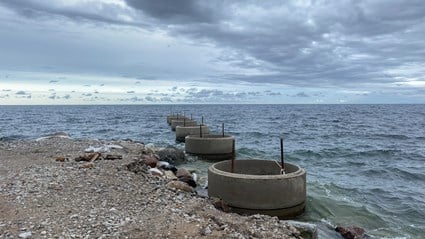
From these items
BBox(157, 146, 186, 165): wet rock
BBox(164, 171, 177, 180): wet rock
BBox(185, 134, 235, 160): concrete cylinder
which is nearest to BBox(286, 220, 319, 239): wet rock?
BBox(164, 171, 177, 180): wet rock

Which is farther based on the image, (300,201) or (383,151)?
(383,151)

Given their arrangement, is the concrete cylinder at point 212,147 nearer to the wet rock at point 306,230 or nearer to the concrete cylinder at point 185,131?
the concrete cylinder at point 185,131

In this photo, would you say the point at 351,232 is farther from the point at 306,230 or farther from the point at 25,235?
the point at 25,235

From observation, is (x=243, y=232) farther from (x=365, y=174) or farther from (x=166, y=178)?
(x=365, y=174)

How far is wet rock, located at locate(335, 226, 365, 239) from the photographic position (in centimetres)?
909

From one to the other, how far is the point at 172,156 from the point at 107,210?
1125cm

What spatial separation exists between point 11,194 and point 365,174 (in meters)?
14.5

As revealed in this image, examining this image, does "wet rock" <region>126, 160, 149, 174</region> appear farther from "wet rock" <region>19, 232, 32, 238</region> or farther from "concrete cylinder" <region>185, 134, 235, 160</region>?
"wet rock" <region>19, 232, 32, 238</region>

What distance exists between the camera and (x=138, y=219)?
7.28 m

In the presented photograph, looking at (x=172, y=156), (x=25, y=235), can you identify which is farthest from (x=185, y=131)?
(x=25, y=235)

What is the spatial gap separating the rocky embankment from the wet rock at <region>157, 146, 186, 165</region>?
6.90 meters

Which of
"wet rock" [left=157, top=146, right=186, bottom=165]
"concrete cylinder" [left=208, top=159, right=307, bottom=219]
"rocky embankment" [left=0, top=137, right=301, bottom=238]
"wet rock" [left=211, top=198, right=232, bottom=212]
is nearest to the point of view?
"rocky embankment" [left=0, top=137, right=301, bottom=238]

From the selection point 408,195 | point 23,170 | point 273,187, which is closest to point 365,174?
point 408,195

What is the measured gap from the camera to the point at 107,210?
7.71m
